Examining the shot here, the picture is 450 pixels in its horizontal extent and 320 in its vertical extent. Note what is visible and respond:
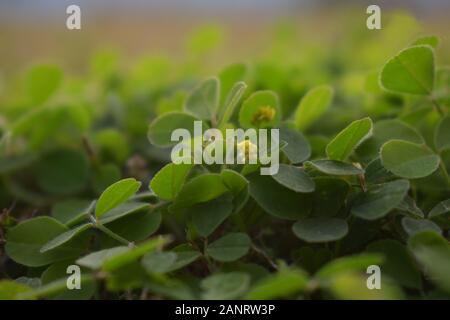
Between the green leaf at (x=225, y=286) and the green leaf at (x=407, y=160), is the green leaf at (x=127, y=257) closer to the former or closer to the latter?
the green leaf at (x=225, y=286)

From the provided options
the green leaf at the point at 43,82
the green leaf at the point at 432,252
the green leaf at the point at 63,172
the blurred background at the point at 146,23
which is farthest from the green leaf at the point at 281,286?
the blurred background at the point at 146,23

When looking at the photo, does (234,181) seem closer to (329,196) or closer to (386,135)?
(329,196)

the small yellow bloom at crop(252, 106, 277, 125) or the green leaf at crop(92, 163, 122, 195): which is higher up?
the small yellow bloom at crop(252, 106, 277, 125)

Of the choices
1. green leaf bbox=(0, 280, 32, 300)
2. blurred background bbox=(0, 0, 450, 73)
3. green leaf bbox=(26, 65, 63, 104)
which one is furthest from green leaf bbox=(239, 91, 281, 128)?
blurred background bbox=(0, 0, 450, 73)

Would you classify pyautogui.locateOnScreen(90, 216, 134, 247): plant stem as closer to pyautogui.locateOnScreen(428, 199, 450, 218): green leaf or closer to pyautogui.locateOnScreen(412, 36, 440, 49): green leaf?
pyautogui.locateOnScreen(428, 199, 450, 218): green leaf

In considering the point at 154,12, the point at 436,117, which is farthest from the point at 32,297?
the point at 154,12
